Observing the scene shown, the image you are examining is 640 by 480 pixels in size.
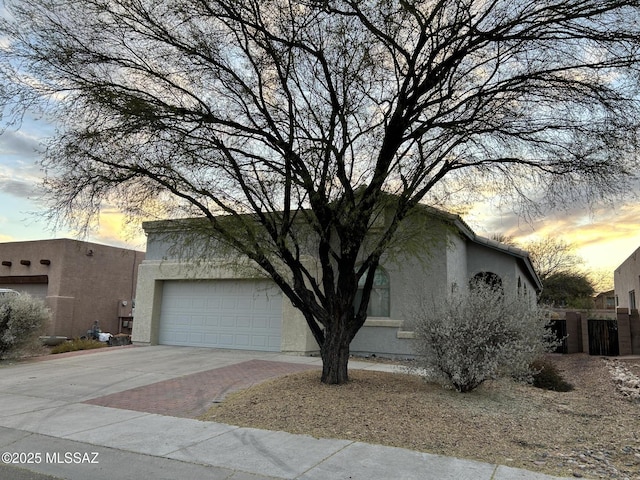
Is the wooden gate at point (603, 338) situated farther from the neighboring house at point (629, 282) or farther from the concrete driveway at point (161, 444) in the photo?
the concrete driveway at point (161, 444)

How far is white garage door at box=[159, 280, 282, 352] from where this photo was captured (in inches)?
631

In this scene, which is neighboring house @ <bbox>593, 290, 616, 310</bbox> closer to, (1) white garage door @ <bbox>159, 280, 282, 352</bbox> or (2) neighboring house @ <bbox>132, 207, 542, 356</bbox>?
(2) neighboring house @ <bbox>132, 207, 542, 356</bbox>

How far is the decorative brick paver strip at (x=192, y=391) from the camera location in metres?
8.11

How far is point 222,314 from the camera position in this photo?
663 inches

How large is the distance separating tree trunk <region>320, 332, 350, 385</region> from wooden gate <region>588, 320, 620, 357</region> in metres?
11.7

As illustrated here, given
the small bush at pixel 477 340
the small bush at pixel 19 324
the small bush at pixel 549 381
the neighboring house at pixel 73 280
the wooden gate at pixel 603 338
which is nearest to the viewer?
the small bush at pixel 477 340

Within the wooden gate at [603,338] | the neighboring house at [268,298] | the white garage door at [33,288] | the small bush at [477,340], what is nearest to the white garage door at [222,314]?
the neighboring house at [268,298]

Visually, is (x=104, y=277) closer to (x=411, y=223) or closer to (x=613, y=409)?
(x=411, y=223)

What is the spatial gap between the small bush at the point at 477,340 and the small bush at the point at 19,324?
11.4m

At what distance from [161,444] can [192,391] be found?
131 inches

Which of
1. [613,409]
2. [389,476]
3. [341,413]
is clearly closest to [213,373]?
[341,413]

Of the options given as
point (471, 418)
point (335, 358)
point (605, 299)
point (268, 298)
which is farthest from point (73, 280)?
point (605, 299)

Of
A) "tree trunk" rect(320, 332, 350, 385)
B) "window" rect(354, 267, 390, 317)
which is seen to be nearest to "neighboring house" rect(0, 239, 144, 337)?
"window" rect(354, 267, 390, 317)

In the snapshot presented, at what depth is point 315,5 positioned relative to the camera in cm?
827
